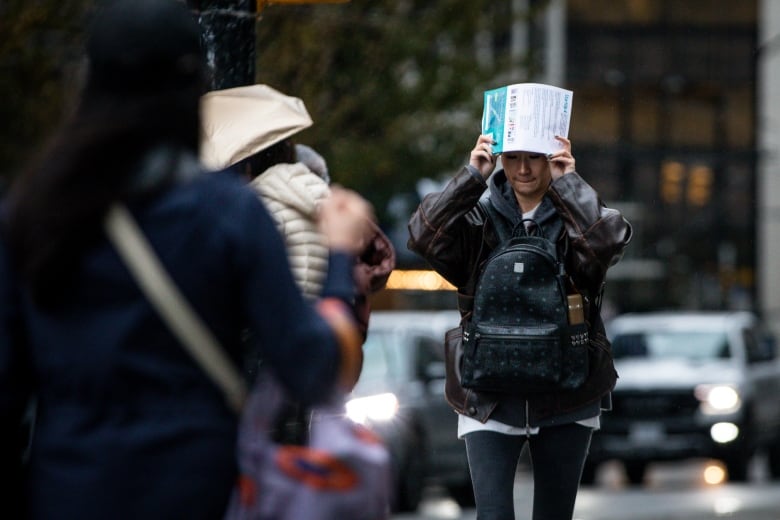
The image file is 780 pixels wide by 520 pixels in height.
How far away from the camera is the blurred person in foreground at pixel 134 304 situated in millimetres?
2980

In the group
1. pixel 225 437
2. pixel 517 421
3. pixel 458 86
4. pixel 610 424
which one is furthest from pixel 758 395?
pixel 225 437

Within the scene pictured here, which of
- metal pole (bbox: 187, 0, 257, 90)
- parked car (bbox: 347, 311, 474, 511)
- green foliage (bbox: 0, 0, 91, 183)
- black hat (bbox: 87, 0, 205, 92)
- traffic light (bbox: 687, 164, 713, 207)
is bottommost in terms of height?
parked car (bbox: 347, 311, 474, 511)

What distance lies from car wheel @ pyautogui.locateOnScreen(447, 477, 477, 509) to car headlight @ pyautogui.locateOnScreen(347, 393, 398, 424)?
1512mm

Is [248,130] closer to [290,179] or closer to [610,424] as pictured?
[290,179]

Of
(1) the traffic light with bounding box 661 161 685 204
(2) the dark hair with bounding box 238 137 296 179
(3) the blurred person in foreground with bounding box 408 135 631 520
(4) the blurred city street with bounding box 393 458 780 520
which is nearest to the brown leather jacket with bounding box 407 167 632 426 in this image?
(3) the blurred person in foreground with bounding box 408 135 631 520

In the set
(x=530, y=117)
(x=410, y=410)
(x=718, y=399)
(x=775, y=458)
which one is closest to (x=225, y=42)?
(x=530, y=117)

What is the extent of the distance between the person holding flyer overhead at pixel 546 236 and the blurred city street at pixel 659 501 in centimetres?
607

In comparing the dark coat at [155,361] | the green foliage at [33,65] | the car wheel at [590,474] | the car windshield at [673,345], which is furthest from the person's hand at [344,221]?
the car windshield at [673,345]

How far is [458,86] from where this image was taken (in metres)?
22.2

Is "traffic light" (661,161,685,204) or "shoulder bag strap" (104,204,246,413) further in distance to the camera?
"traffic light" (661,161,685,204)

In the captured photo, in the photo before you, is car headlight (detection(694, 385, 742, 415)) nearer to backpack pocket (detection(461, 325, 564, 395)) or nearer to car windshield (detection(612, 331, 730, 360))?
car windshield (detection(612, 331, 730, 360))

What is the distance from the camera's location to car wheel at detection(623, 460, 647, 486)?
18453 mm

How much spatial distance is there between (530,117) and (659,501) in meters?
9.35

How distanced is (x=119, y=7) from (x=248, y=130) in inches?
81.1
